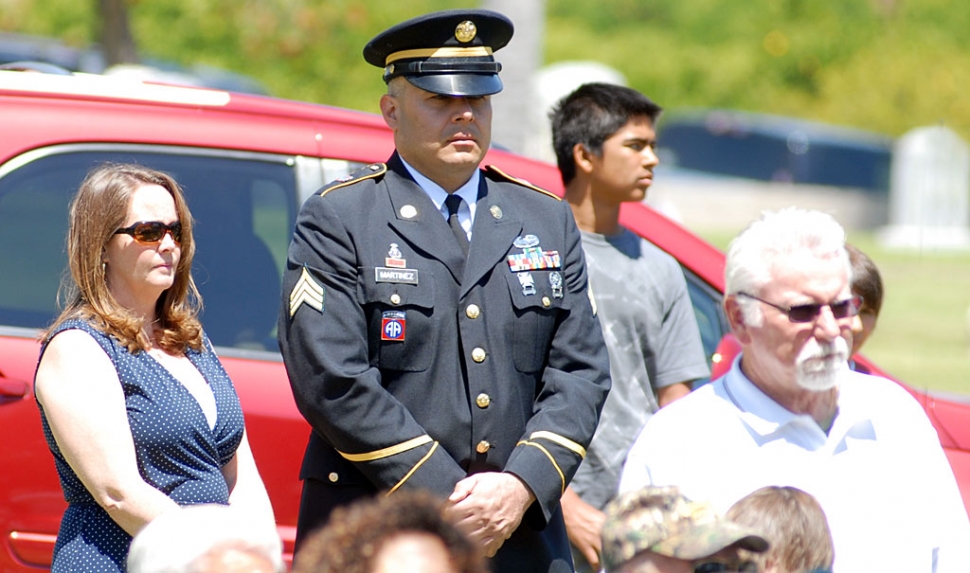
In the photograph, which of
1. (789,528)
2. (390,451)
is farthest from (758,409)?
(390,451)

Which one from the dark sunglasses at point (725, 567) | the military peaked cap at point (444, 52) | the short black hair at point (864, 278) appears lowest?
the dark sunglasses at point (725, 567)

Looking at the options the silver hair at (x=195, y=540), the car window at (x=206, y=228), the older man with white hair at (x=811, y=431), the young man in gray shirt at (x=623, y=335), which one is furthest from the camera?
the young man in gray shirt at (x=623, y=335)

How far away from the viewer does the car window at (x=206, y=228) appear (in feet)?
11.5

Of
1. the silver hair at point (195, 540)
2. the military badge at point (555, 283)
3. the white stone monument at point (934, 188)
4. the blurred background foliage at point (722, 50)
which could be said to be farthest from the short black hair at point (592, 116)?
the white stone monument at point (934, 188)

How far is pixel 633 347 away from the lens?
3797mm

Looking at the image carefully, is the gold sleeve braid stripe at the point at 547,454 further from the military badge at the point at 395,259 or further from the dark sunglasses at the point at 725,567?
the dark sunglasses at the point at 725,567

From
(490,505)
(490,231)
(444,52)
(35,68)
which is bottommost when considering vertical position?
(490,505)

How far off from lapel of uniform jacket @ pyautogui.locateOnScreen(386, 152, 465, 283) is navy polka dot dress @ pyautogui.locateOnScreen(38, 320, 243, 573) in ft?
2.09

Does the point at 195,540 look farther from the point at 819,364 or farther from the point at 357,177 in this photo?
the point at 819,364

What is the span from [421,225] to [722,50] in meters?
30.9

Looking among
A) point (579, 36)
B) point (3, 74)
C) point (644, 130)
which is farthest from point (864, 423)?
point (579, 36)

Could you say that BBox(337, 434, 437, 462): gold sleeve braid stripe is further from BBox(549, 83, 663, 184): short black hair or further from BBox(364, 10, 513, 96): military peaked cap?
BBox(549, 83, 663, 184): short black hair

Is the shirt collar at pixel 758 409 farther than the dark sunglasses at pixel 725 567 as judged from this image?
Yes

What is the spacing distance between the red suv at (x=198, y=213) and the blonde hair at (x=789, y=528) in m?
1.53
